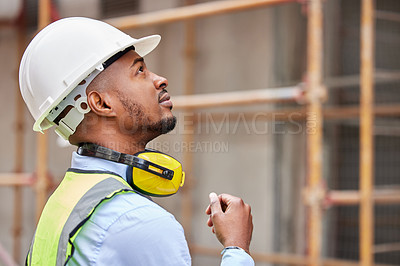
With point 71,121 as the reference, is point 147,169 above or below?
below

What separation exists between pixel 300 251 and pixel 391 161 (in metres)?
1.28

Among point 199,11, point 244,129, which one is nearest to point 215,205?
point 199,11

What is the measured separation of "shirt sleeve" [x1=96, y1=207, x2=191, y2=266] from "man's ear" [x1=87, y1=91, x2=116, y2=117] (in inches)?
12.7

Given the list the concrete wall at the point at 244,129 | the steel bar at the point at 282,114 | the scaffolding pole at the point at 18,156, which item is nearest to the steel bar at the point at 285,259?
the concrete wall at the point at 244,129

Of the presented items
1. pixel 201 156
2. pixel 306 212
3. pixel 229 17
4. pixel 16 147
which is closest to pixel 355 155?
pixel 306 212

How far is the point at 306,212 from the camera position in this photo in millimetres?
4375

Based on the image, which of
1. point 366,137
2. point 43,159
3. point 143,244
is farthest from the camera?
point 43,159

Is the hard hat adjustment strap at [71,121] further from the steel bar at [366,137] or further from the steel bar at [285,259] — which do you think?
the steel bar at [285,259]

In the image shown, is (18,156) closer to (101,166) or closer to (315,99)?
(315,99)

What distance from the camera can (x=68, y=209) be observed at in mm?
1245

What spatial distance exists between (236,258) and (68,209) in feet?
1.44

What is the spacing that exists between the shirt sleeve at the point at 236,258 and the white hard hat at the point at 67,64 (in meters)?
0.55

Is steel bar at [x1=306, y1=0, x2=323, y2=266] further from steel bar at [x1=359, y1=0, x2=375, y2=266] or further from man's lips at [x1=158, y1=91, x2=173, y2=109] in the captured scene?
man's lips at [x1=158, y1=91, x2=173, y2=109]

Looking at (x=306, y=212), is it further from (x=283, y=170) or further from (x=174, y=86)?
(x=174, y=86)
